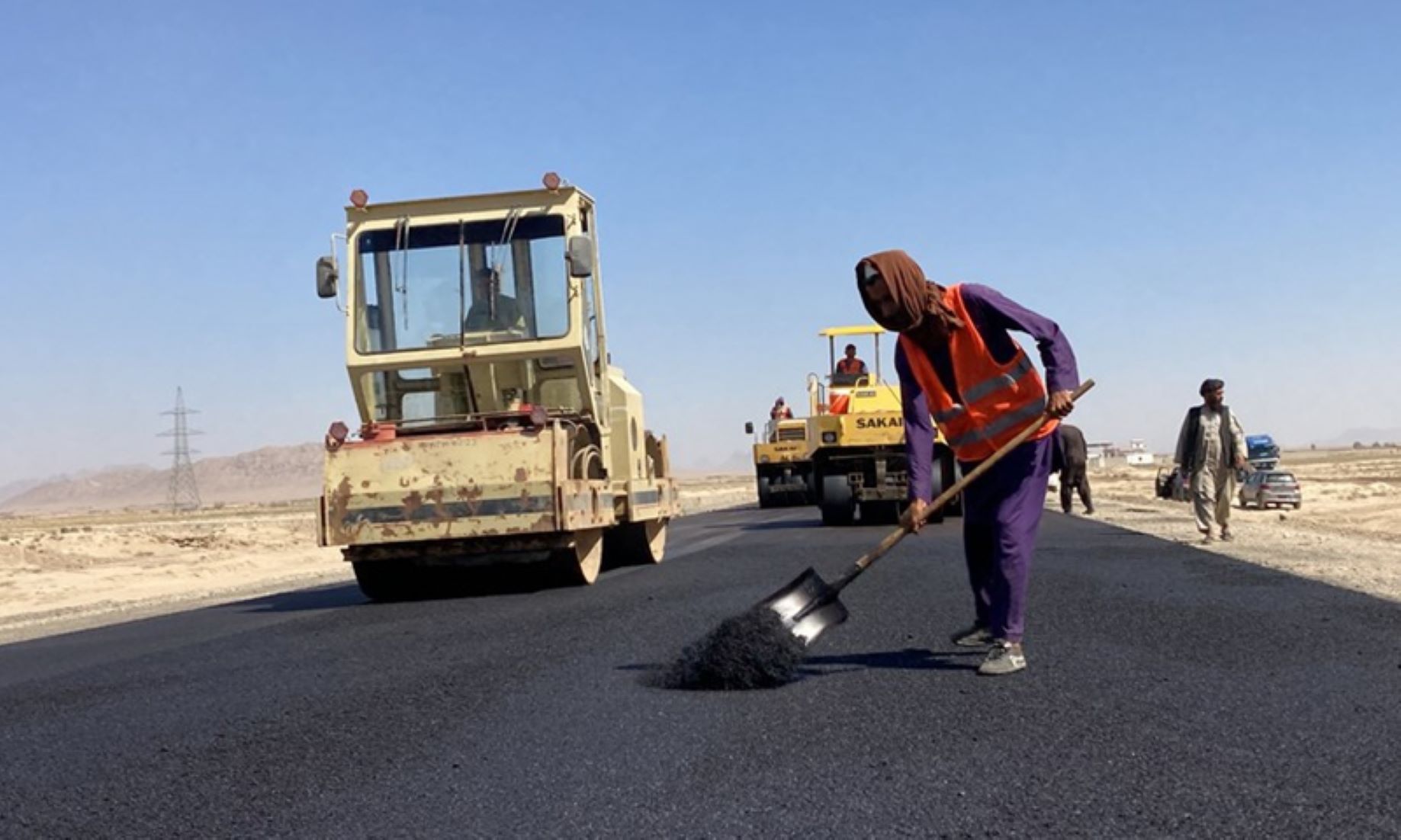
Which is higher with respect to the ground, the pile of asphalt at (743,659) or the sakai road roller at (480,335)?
the sakai road roller at (480,335)

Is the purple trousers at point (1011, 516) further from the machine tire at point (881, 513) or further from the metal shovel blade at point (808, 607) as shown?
the machine tire at point (881, 513)

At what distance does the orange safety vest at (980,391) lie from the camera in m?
5.68

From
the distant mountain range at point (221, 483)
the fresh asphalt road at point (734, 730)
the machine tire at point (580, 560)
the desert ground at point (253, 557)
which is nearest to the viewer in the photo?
the fresh asphalt road at point (734, 730)

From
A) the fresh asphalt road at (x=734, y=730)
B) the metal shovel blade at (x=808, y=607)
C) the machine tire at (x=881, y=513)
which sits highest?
the metal shovel blade at (x=808, y=607)

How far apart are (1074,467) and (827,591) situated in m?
16.1

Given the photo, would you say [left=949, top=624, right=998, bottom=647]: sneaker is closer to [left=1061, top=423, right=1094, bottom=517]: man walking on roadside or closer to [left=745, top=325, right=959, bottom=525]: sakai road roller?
[left=745, top=325, right=959, bottom=525]: sakai road roller

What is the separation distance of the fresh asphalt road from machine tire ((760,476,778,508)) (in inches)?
830

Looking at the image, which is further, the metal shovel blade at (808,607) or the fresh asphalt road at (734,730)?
the metal shovel blade at (808,607)

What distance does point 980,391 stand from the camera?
5762mm

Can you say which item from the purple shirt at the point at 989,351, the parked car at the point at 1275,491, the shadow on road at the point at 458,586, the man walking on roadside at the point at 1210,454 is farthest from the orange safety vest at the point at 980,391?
the parked car at the point at 1275,491

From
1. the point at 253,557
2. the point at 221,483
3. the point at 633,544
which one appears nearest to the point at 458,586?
the point at 633,544

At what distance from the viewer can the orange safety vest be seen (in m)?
5.68

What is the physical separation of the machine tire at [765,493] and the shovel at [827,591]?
2357 cm

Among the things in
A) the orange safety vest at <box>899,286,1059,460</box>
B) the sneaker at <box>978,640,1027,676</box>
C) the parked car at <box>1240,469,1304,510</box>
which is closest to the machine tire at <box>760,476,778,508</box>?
the parked car at <box>1240,469,1304,510</box>
